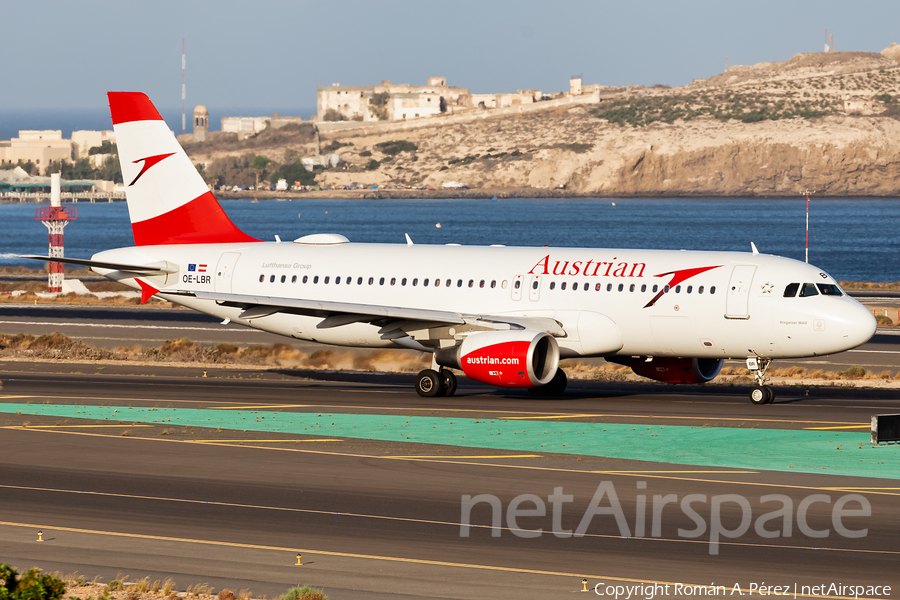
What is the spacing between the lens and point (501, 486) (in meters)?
22.4

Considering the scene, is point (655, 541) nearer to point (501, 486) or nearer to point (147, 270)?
point (501, 486)

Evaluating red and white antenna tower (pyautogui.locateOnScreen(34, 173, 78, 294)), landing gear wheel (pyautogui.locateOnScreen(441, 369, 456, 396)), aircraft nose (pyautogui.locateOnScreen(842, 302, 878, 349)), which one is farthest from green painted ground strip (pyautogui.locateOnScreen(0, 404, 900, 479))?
red and white antenna tower (pyautogui.locateOnScreen(34, 173, 78, 294))

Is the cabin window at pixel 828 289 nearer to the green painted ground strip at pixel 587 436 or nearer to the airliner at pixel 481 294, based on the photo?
the airliner at pixel 481 294

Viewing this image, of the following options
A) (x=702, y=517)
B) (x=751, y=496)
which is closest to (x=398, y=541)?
(x=702, y=517)

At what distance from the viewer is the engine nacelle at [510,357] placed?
32469 millimetres

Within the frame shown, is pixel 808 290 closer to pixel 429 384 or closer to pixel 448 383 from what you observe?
pixel 448 383

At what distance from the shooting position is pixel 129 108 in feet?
136

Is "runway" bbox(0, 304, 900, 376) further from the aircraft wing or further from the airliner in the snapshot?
the aircraft wing

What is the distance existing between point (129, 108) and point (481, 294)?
14.8 meters

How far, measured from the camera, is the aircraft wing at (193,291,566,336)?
113 ft

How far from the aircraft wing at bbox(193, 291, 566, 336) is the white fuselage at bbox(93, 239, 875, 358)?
0.61m

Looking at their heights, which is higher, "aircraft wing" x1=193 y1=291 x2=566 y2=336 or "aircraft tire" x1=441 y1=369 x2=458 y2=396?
"aircraft wing" x1=193 y1=291 x2=566 y2=336

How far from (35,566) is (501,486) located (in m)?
8.93

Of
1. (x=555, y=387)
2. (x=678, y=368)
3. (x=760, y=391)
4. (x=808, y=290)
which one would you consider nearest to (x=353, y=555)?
(x=808, y=290)
